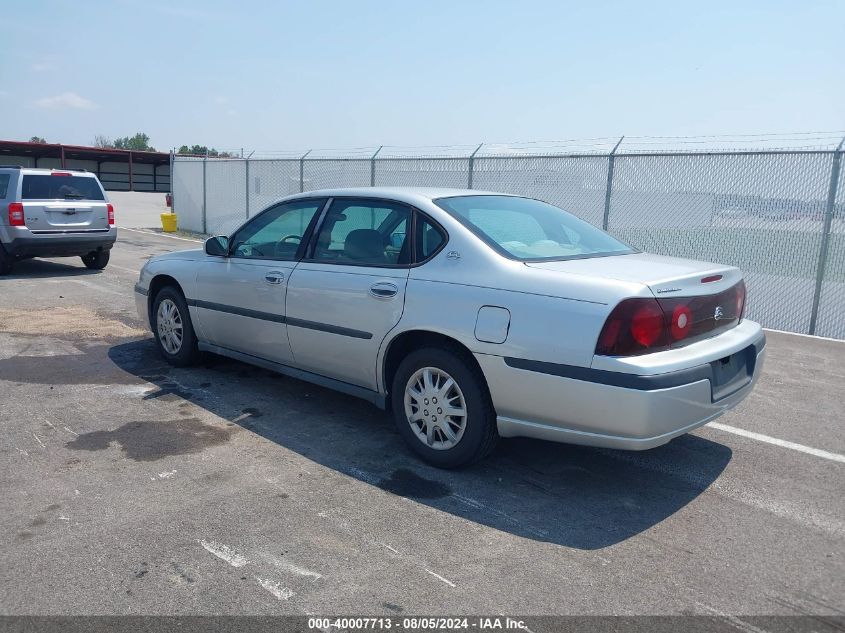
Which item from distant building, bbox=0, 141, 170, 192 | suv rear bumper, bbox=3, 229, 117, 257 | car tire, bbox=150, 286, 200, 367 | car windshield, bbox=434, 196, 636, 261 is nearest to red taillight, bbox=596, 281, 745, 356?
car windshield, bbox=434, 196, 636, 261

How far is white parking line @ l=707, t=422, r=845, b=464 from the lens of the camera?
4660 millimetres

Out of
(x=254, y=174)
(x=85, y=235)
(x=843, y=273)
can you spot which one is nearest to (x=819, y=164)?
(x=843, y=273)

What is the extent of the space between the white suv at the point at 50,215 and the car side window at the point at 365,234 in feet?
27.3

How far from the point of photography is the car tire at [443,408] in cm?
407

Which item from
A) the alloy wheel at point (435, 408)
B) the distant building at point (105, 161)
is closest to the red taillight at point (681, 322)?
the alloy wheel at point (435, 408)

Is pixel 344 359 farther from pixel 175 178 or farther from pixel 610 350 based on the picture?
pixel 175 178

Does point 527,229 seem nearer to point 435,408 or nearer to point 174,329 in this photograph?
point 435,408

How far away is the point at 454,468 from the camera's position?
4254mm

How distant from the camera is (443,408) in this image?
4223mm

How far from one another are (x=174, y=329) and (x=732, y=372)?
4471 millimetres

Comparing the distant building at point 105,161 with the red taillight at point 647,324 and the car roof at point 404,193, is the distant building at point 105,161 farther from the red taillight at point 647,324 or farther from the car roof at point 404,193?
the red taillight at point 647,324

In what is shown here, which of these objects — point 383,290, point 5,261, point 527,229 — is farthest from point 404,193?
point 5,261

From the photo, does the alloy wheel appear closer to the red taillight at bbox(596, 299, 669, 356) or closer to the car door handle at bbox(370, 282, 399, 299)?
the car door handle at bbox(370, 282, 399, 299)

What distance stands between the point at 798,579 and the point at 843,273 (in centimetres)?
722
